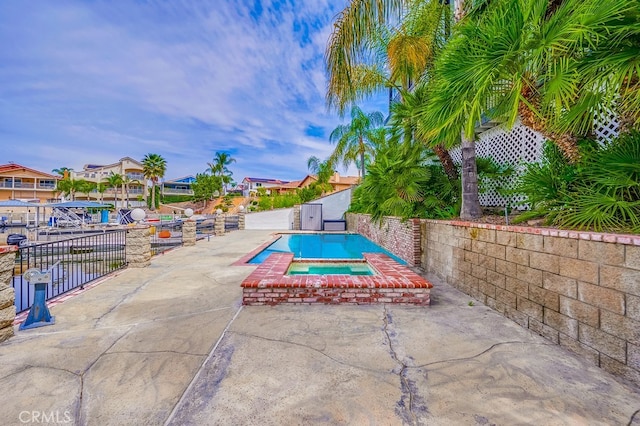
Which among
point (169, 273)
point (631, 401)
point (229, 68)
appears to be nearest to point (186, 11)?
point (229, 68)

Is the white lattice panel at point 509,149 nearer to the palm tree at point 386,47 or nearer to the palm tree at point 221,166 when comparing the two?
the palm tree at point 386,47

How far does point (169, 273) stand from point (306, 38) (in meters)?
7.86

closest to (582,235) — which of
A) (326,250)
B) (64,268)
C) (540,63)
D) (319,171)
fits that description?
(540,63)

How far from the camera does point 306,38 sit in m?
8.63

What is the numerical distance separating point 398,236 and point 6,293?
8795 mm

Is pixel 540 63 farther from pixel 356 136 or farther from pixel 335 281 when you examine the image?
pixel 356 136

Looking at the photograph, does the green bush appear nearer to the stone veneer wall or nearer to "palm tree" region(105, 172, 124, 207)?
the stone veneer wall

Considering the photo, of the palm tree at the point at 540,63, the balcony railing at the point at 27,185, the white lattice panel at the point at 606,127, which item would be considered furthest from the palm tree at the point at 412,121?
the balcony railing at the point at 27,185

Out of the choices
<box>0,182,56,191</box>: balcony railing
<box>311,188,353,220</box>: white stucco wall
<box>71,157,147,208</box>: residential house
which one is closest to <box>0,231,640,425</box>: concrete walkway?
<box>311,188,353,220</box>: white stucco wall

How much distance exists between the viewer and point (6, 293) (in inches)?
127

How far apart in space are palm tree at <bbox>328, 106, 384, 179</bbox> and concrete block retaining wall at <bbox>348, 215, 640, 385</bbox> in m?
16.9

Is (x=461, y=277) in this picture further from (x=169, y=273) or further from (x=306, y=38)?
(x=306, y=38)
